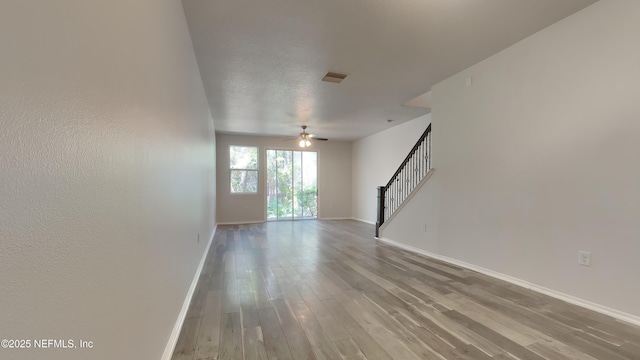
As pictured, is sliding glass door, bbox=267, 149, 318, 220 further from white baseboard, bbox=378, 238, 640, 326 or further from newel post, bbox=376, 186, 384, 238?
white baseboard, bbox=378, 238, 640, 326

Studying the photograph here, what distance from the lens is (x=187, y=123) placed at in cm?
265

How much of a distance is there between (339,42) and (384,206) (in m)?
3.81

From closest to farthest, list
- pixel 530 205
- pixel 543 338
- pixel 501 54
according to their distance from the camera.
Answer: pixel 543 338
pixel 530 205
pixel 501 54

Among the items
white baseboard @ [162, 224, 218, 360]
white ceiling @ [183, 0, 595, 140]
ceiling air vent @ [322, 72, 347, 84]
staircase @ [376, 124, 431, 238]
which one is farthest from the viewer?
staircase @ [376, 124, 431, 238]

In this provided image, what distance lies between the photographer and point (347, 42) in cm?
295

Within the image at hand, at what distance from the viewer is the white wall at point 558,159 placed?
7.44ft

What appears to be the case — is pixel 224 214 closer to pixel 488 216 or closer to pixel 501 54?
pixel 488 216

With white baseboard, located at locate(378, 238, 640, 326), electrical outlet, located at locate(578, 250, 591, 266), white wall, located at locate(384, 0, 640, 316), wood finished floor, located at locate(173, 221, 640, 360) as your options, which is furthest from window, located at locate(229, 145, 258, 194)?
electrical outlet, located at locate(578, 250, 591, 266)

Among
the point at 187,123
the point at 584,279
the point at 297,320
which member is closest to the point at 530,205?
the point at 584,279

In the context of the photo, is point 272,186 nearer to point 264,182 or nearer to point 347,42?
point 264,182

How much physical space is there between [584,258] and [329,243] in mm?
3618

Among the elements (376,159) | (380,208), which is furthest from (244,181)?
(380,208)

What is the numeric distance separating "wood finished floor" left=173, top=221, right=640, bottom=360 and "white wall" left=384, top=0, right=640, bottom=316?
1.30ft

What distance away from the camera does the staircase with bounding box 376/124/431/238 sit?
17.5 ft
